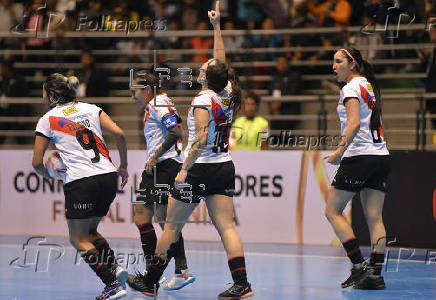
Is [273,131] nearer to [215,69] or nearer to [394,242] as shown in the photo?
[394,242]

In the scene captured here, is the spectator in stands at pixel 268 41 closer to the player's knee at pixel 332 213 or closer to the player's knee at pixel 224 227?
the player's knee at pixel 332 213

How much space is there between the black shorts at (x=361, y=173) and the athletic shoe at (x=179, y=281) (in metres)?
1.82

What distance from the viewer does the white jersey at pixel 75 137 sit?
7.98 m

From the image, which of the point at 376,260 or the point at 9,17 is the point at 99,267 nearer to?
the point at 376,260

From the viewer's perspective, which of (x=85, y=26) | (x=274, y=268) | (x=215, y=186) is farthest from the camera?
(x=85, y=26)

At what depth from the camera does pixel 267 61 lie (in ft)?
51.1

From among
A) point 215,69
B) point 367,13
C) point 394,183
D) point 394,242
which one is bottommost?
point 394,242

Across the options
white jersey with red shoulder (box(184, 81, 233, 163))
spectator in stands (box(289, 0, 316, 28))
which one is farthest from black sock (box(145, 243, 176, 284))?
spectator in stands (box(289, 0, 316, 28))

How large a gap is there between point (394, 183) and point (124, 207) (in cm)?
433

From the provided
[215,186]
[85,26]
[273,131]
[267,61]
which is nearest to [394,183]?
[273,131]

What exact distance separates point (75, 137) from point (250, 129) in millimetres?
5984

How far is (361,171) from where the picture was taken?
9078 millimetres

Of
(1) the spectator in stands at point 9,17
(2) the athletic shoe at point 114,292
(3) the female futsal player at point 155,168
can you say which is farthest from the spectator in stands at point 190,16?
(2) the athletic shoe at point 114,292

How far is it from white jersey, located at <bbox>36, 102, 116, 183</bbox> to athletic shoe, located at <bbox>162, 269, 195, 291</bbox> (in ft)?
5.55
